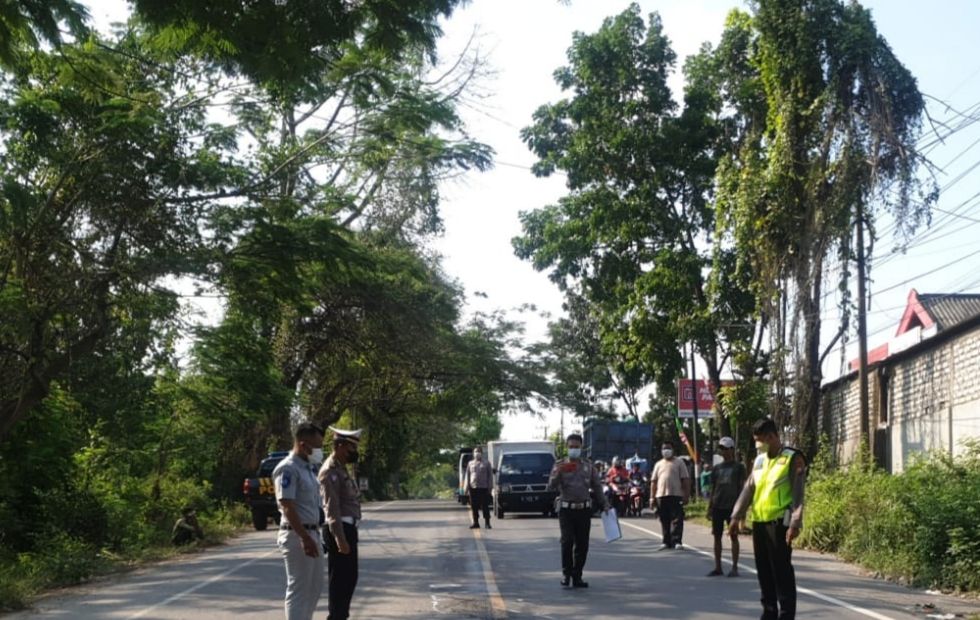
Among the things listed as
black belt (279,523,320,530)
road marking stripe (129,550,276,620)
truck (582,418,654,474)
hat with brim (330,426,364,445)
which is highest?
truck (582,418,654,474)

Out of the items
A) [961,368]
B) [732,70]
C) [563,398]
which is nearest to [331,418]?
[563,398]

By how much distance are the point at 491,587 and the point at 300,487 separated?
5651 millimetres

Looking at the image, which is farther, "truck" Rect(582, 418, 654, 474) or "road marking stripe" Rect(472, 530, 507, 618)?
"truck" Rect(582, 418, 654, 474)

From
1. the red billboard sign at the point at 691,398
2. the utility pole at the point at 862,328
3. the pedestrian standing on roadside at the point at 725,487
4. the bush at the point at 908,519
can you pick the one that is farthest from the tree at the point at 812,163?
the red billboard sign at the point at 691,398

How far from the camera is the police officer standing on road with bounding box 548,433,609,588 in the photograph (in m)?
14.6

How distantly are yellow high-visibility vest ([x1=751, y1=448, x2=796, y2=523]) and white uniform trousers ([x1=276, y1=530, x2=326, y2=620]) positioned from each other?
3.99 m

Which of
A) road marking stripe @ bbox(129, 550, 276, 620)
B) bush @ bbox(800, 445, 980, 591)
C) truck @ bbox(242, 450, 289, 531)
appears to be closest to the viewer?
road marking stripe @ bbox(129, 550, 276, 620)

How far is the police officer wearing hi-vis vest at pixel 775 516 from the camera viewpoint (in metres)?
10.8

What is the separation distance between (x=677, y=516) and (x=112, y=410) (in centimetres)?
1020

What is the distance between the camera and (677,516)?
20.2 meters

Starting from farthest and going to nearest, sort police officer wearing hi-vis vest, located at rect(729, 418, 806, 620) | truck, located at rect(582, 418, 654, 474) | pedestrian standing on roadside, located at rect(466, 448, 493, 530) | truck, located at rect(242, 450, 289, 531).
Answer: truck, located at rect(582, 418, 654, 474)
truck, located at rect(242, 450, 289, 531)
pedestrian standing on roadside, located at rect(466, 448, 493, 530)
police officer wearing hi-vis vest, located at rect(729, 418, 806, 620)

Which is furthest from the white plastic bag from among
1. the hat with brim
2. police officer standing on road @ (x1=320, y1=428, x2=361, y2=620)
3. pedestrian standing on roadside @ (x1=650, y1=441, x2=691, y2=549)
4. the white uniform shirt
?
the white uniform shirt

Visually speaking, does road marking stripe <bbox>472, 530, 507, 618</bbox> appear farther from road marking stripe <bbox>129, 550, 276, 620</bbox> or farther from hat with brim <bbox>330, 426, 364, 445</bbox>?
road marking stripe <bbox>129, 550, 276, 620</bbox>

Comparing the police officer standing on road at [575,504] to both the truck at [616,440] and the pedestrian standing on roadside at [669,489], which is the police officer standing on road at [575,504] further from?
the truck at [616,440]
